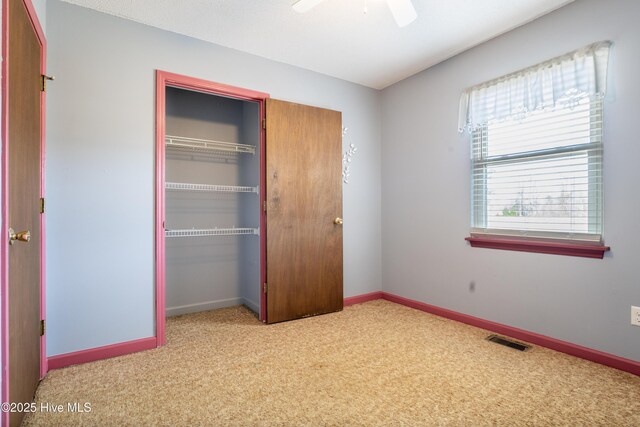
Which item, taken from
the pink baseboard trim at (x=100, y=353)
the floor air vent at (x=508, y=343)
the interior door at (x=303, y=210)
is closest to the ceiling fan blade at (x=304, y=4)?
the interior door at (x=303, y=210)

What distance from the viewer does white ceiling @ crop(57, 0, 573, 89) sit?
2.24m

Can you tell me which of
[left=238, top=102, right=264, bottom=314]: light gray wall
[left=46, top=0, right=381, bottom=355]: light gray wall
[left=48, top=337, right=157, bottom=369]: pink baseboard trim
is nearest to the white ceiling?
[left=46, top=0, right=381, bottom=355]: light gray wall

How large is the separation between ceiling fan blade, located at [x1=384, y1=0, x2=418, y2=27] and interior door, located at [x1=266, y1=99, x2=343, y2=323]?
4.52ft

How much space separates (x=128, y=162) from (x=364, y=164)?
2.35 m

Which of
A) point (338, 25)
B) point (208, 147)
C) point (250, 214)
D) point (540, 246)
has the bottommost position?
point (540, 246)

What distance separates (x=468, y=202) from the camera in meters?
2.91

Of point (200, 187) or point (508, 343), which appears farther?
point (200, 187)

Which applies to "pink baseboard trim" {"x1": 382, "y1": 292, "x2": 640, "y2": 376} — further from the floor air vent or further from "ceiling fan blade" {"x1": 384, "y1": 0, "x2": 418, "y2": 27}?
"ceiling fan blade" {"x1": 384, "y1": 0, "x2": 418, "y2": 27}

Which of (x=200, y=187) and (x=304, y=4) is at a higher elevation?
(x=304, y=4)

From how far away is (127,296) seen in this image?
93.0 inches

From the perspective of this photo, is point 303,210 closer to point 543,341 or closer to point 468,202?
point 468,202

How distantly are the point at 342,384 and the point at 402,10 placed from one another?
2.20m

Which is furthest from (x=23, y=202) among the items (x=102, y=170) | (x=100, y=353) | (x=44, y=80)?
(x=100, y=353)

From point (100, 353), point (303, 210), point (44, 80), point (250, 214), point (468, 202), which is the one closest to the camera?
point (44, 80)
